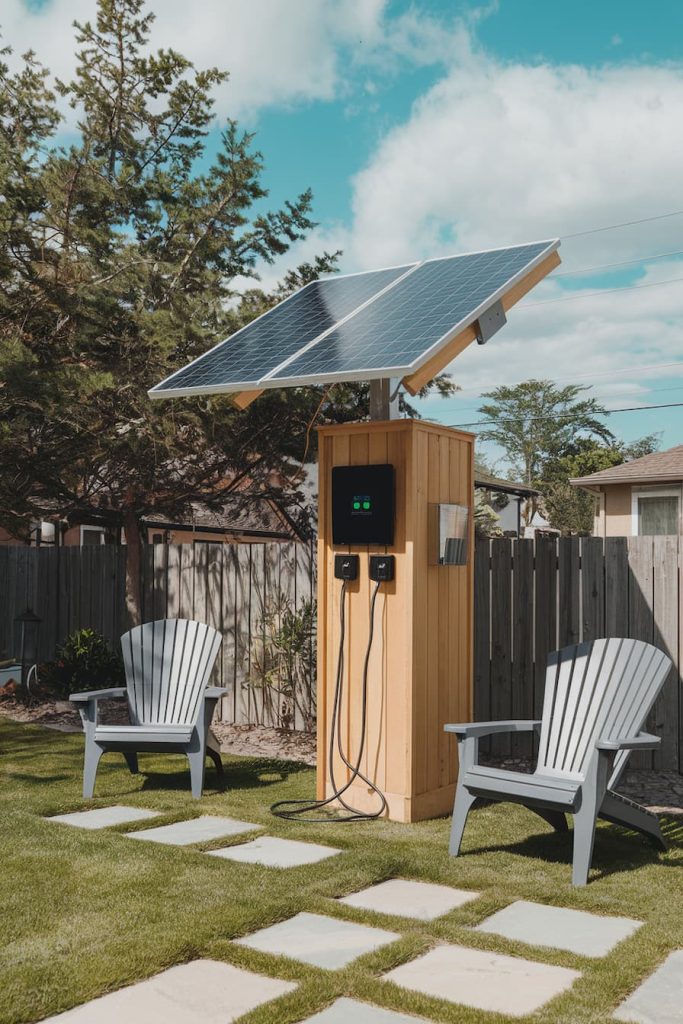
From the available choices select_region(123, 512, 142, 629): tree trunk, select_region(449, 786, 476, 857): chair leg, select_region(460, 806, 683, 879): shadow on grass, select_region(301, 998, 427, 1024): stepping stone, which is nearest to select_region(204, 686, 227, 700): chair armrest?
select_region(449, 786, 476, 857): chair leg

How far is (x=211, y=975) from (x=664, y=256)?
24030 mm

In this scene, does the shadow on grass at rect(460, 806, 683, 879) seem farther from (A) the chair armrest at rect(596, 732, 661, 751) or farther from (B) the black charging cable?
(B) the black charging cable

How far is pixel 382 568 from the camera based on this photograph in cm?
524

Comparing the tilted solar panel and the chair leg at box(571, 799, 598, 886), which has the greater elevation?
the tilted solar panel

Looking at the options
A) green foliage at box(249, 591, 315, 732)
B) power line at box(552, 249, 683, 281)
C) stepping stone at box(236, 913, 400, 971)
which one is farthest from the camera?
power line at box(552, 249, 683, 281)

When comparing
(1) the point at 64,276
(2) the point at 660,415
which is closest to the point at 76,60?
(1) the point at 64,276

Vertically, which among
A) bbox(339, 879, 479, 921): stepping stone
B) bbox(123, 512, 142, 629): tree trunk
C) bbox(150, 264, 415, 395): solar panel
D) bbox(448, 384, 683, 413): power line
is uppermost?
bbox(448, 384, 683, 413): power line

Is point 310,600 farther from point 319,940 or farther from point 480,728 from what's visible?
point 319,940

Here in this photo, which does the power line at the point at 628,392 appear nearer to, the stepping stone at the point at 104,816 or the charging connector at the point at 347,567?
the charging connector at the point at 347,567

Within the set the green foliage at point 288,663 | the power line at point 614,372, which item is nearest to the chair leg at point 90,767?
the green foliage at point 288,663

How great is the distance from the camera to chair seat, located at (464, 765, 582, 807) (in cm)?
421

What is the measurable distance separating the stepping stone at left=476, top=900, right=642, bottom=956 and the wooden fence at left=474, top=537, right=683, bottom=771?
9.18ft

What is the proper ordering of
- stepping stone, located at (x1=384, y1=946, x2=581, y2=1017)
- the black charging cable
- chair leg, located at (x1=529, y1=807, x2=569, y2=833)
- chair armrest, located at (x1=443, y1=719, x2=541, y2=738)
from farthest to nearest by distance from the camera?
the black charging cable
chair leg, located at (x1=529, y1=807, x2=569, y2=833)
chair armrest, located at (x1=443, y1=719, x2=541, y2=738)
stepping stone, located at (x1=384, y1=946, x2=581, y2=1017)

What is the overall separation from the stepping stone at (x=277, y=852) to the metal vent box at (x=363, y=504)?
1656 mm
